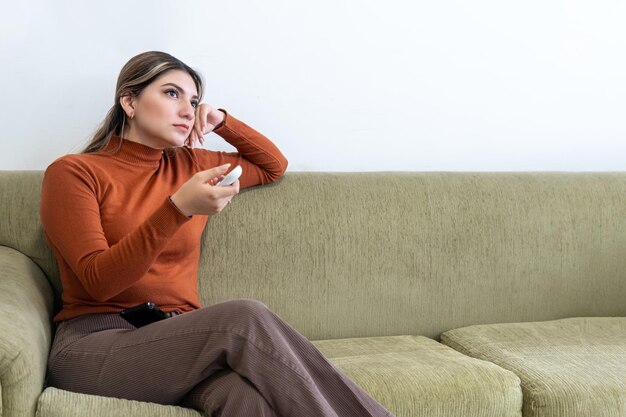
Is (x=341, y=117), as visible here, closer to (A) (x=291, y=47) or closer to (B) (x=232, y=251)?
(A) (x=291, y=47)

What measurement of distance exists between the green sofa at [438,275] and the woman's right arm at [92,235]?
152 millimetres

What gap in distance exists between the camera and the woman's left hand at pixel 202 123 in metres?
2.13

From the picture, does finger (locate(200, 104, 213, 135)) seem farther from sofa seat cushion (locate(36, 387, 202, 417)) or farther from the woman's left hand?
sofa seat cushion (locate(36, 387, 202, 417))

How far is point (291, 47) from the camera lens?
8.41ft

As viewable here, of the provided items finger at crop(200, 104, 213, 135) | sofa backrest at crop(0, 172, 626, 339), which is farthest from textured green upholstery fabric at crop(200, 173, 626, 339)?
finger at crop(200, 104, 213, 135)

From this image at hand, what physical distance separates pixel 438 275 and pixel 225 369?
3.10 feet

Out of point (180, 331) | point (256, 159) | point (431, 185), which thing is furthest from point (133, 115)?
point (431, 185)

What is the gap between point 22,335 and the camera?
5.24 feet

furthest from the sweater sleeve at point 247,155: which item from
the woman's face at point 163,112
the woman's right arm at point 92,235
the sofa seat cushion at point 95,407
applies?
the sofa seat cushion at point 95,407

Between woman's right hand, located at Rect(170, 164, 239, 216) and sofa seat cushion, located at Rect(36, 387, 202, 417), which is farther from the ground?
woman's right hand, located at Rect(170, 164, 239, 216)

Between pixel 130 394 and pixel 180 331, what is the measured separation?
15cm

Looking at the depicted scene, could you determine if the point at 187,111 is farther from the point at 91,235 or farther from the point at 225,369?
the point at 225,369

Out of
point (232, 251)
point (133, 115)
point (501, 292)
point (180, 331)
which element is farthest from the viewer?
point (501, 292)

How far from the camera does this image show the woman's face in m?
2.04
